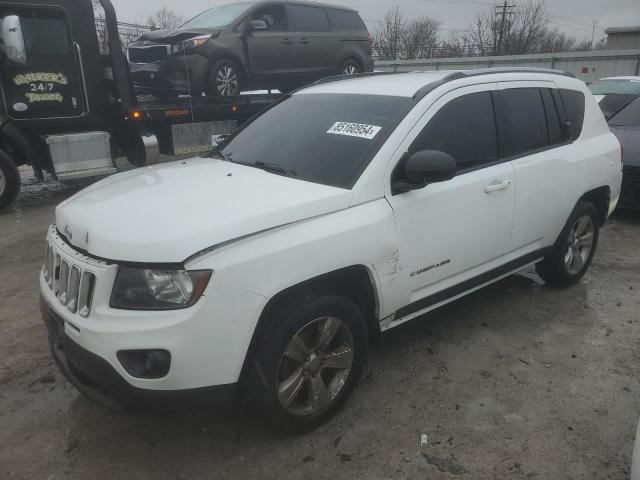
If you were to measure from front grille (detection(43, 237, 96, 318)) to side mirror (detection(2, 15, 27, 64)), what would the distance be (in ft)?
16.3

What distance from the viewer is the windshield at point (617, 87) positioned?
9688 mm

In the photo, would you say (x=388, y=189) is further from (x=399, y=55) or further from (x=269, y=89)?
(x=399, y=55)

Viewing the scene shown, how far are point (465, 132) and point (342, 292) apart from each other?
137 centimetres

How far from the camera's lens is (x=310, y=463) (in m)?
2.53

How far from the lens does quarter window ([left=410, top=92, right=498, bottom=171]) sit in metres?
3.13

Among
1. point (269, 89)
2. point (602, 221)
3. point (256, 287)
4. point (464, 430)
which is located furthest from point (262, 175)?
point (269, 89)

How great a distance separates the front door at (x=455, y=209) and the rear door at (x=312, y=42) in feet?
22.1

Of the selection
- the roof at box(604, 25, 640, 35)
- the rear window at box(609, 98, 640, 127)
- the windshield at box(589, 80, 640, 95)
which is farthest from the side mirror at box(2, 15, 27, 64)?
the roof at box(604, 25, 640, 35)

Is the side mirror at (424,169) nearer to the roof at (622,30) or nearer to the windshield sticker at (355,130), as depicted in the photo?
the windshield sticker at (355,130)

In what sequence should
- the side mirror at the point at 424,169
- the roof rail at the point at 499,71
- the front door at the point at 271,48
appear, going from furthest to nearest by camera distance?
the front door at the point at 271,48
the roof rail at the point at 499,71
the side mirror at the point at 424,169

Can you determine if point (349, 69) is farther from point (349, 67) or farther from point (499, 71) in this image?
point (499, 71)

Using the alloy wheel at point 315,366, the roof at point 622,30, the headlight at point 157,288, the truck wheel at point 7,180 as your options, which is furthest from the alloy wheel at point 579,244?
the roof at point 622,30

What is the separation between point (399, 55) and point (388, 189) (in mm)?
47468

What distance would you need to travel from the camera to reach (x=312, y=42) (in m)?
9.79
